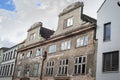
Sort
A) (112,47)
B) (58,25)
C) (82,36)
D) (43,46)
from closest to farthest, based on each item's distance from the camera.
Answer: (112,47) < (82,36) < (58,25) < (43,46)

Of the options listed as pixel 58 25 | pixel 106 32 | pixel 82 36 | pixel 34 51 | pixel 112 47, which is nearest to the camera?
pixel 112 47

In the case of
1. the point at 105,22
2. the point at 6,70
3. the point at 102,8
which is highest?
the point at 102,8

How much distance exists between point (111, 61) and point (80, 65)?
4.54m

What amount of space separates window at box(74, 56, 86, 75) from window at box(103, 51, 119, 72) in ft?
10.1

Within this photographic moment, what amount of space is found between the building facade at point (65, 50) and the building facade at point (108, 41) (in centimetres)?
98

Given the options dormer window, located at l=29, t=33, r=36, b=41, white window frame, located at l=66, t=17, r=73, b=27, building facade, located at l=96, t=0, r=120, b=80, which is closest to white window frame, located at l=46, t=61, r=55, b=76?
white window frame, located at l=66, t=17, r=73, b=27

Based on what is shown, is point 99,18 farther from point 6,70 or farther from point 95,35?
point 6,70

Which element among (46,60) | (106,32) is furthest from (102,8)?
(46,60)

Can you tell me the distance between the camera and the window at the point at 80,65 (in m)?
23.3

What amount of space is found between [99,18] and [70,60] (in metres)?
6.27

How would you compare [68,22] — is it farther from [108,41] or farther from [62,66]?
[108,41]

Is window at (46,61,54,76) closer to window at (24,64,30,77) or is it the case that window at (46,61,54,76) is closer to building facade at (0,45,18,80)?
window at (24,64,30,77)

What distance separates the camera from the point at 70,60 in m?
25.3

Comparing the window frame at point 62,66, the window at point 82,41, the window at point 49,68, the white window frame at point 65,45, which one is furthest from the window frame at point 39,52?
the window at point 82,41
